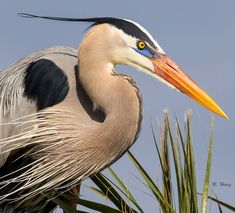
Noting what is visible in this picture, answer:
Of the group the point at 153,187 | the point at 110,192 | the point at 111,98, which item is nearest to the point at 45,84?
the point at 111,98

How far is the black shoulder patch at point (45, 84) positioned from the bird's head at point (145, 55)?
48 centimetres

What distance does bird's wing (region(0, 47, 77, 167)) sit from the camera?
4098mm

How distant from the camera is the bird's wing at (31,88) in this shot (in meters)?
4.10

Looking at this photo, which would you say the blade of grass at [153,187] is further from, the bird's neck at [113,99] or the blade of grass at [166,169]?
the bird's neck at [113,99]

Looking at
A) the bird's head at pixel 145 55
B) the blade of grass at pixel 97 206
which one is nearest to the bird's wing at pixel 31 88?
the bird's head at pixel 145 55

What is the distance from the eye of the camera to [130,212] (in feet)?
10.0

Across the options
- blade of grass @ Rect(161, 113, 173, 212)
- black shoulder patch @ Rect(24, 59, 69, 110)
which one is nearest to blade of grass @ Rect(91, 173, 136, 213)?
blade of grass @ Rect(161, 113, 173, 212)

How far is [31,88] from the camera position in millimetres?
4223

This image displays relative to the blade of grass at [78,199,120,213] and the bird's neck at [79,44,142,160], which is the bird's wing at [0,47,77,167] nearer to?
the bird's neck at [79,44,142,160]

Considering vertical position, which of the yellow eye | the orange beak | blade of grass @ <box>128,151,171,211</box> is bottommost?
blade of grass @ <box>128,151,171,211</box>

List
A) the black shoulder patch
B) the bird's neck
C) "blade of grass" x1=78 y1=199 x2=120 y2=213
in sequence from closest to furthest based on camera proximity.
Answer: "blade of grass" x1=78 y1=199 x2=120 y2=213 → the bird's neck → the black shoulder patch

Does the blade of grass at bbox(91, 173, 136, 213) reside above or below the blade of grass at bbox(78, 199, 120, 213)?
below

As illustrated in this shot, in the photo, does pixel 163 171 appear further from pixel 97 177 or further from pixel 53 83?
pixel 53 83

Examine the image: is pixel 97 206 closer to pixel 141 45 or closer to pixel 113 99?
pixel 113 99
